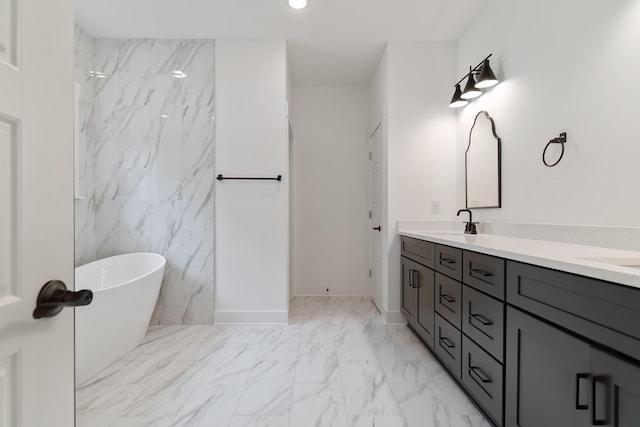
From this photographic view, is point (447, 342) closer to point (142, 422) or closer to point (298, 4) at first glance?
point (142, 422)

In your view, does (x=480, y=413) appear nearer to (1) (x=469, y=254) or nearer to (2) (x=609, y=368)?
(1) (x=469, y=254)

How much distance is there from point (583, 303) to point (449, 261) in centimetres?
93

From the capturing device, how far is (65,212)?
630mm

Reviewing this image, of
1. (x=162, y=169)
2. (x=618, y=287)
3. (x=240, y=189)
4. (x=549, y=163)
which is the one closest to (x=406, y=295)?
(x=549, y=163)

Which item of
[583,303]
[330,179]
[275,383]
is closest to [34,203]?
[583,303]

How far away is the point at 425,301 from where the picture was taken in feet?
7.30

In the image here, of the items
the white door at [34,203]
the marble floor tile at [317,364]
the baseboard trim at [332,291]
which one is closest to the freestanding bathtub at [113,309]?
the marble floor tile at [317,364]

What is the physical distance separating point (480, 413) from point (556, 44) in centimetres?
203

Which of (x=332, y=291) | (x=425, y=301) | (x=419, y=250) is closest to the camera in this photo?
(x=425, y=301)

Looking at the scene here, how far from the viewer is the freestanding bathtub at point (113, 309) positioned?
1874 mm

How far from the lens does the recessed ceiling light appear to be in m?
2.28

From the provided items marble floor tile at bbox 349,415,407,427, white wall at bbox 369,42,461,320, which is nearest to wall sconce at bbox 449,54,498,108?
white wall at bbox 369,42,461,320

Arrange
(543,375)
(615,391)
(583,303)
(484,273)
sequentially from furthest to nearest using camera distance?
(484,273) → (543,375) → (583,303) → (615,391)

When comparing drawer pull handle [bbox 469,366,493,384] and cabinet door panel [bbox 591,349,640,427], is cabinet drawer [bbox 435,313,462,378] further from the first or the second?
cabinet door panel [bbox 591,349,640,427]
